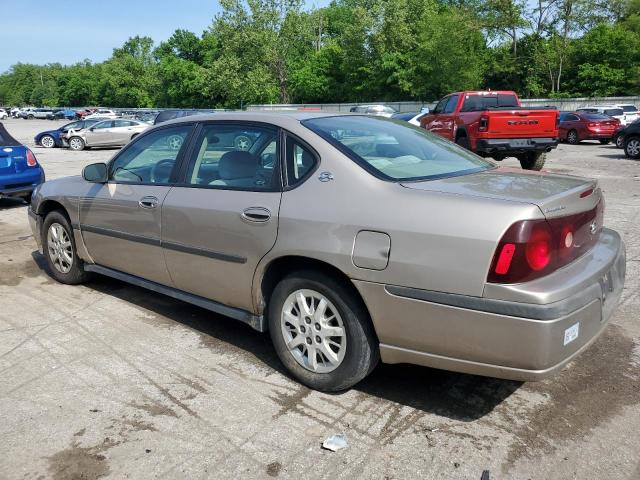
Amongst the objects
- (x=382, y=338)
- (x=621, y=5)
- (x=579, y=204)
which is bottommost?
(x=382, y=338)

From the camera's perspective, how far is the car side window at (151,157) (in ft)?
14.5

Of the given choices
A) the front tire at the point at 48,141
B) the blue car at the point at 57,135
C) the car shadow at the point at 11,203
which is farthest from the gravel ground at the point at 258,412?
the front tire at the point at 48,141

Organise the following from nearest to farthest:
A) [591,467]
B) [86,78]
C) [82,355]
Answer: [591,467], [82,355], [86,78]

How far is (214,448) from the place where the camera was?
300cm

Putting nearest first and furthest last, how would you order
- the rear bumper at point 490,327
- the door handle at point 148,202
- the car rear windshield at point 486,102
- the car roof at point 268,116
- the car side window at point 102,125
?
1. the rear bumper at point 490,327
2. the car roof at point 268,116
3. the door handle at point 148,202
4. the car rear windshield at point 486,102
5. the car side window at point 102,125

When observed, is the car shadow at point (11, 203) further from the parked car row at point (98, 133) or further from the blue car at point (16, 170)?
the parked car row at point (98, 133)

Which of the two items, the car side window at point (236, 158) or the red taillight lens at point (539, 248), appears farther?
the car side window at point (236, 158)

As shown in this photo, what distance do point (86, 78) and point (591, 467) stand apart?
379 ft

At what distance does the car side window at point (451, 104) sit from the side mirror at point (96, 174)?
1092 centimetres

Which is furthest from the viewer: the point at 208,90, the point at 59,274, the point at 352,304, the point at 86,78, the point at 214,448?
the point at 86,78

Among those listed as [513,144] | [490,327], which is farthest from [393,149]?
[513,144]

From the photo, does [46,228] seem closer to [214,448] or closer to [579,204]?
[214,448]

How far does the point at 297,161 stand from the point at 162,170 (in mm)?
1321

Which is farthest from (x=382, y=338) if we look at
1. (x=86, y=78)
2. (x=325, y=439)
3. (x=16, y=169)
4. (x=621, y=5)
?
(x=86, y=78)
